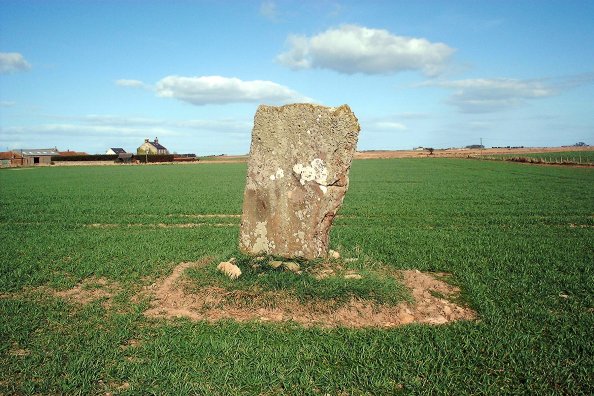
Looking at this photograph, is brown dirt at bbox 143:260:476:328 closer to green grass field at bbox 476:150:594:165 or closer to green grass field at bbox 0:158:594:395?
green grass field at bbox 0:158:594:395

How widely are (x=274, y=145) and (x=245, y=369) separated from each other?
16.6 feet

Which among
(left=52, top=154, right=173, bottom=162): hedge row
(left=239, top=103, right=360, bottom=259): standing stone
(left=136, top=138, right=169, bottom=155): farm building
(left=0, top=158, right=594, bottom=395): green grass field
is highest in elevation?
(left=136, top=138, right=169, bottom=155): farm building

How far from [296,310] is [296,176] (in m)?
3.00

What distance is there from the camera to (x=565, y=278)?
8844 mm

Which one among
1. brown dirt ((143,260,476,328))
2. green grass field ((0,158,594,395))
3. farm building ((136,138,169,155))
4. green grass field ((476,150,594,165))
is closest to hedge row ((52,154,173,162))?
farm building ((136,138,169,155))

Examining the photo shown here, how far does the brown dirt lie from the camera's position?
6961 millimetres

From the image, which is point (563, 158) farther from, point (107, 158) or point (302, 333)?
point (107, 158)

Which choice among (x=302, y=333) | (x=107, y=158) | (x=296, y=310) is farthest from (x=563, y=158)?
(x=107, y=158)

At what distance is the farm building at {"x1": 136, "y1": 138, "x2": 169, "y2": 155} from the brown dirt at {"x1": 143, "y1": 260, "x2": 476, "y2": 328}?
125m

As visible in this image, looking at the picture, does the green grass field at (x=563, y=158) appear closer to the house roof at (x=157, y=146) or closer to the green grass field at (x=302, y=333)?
the green grass field at (x=302, y=333)

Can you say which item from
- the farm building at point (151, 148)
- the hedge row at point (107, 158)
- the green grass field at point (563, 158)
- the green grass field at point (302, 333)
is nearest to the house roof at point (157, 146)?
the farm building at point (151, 148)

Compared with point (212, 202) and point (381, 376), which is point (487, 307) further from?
point (212, 202)

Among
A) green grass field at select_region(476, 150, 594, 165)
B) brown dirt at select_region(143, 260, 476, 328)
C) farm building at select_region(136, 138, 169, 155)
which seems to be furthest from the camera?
farm building at select_region(136, 138, 169, 155)

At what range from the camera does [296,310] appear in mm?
7145
